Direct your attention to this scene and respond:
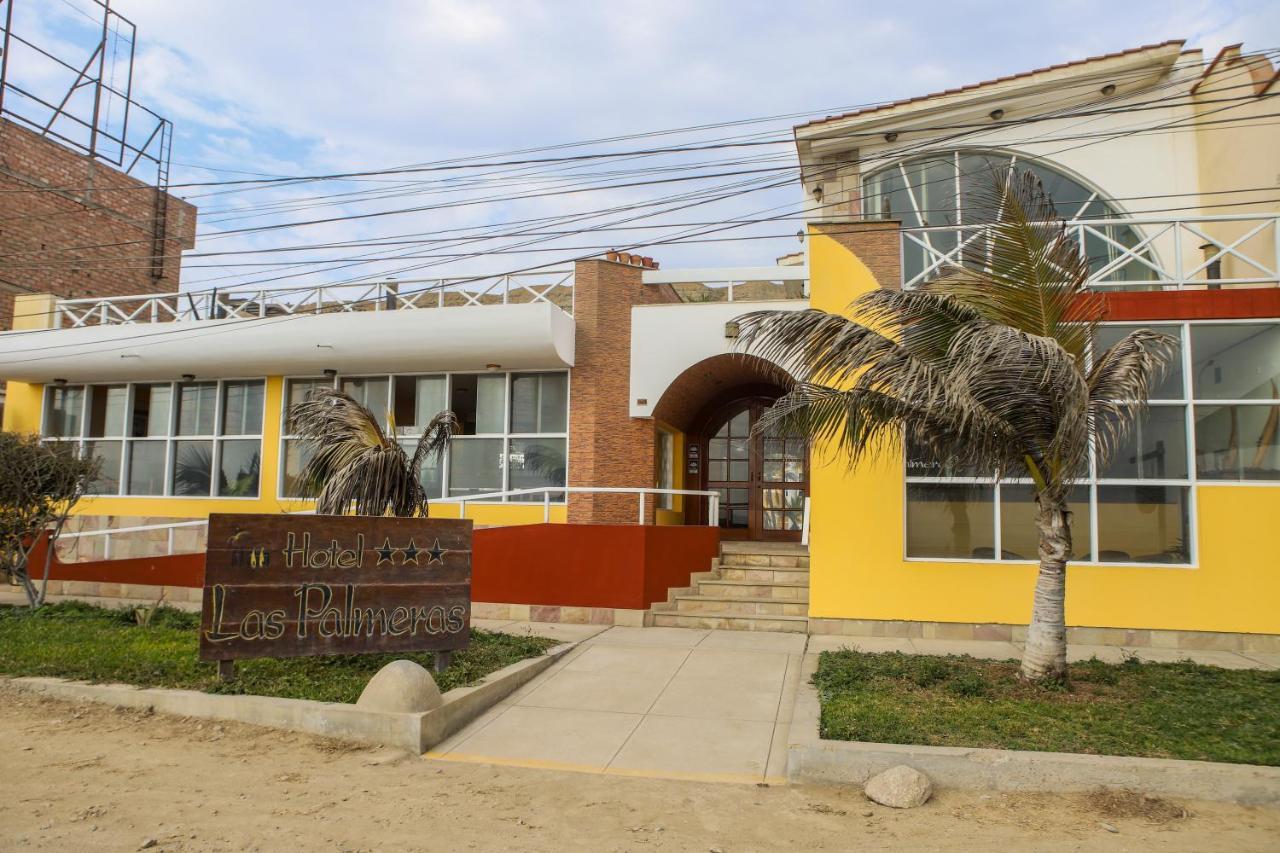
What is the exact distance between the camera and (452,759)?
6.31 m

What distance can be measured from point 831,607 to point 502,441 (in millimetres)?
6838

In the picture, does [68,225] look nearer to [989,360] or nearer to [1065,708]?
[989,360]

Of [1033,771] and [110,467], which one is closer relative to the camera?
[1033,771]

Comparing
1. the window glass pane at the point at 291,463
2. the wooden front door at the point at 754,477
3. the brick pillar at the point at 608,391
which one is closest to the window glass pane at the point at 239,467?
the window glass pane at the point at 291,463

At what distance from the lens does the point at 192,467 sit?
16953 mm

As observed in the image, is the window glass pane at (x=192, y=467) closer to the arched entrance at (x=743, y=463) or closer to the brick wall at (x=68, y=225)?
the brick wall at (x=68, y=225)

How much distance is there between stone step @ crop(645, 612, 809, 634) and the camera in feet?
36.3

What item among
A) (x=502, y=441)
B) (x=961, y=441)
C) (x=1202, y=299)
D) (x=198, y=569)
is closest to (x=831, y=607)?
(x=961, y=441)

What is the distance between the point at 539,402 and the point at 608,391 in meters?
1.44

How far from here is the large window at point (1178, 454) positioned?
10.2 meters

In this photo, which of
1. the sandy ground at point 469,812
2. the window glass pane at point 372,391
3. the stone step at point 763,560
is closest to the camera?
the sandy ground at point 469,812

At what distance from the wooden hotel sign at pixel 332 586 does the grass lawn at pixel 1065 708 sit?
3597 mm

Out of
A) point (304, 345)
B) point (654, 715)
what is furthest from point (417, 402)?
point (654, 715)

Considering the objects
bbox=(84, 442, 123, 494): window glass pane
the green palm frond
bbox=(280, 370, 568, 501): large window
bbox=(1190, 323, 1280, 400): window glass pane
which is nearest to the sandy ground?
the green palm frond
